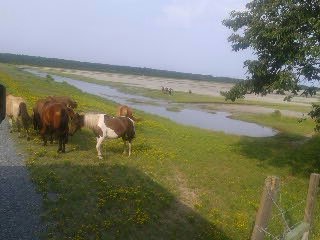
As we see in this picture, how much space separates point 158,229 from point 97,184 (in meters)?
3.60

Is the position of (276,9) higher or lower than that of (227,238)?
higher

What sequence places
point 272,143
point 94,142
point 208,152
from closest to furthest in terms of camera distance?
point 94,142 < point 208,152 < point 272,143

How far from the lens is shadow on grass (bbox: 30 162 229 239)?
39.1ft

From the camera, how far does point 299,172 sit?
22406 millimetres

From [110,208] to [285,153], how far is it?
18.4 meters

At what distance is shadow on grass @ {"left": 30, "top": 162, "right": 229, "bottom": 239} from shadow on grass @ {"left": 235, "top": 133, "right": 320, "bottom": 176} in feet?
36.1

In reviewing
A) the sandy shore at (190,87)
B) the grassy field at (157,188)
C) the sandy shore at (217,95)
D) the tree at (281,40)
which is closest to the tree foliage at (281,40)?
the tree at (281,40)

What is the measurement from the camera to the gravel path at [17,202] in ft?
35.6

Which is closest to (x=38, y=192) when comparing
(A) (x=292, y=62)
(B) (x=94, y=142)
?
(B) (x=94, y=142)

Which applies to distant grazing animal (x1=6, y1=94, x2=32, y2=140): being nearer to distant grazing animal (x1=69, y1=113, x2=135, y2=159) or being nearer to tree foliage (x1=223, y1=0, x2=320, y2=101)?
distant grazing animal (x1=69, y1=113, x2=135, y2=159)

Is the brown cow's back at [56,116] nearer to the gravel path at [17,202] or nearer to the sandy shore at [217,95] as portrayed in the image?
the gravel path at [17,202]

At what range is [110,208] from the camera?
13.4m

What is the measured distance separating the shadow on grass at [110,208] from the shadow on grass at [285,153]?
10991 mm

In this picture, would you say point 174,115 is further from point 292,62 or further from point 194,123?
point 292,62
